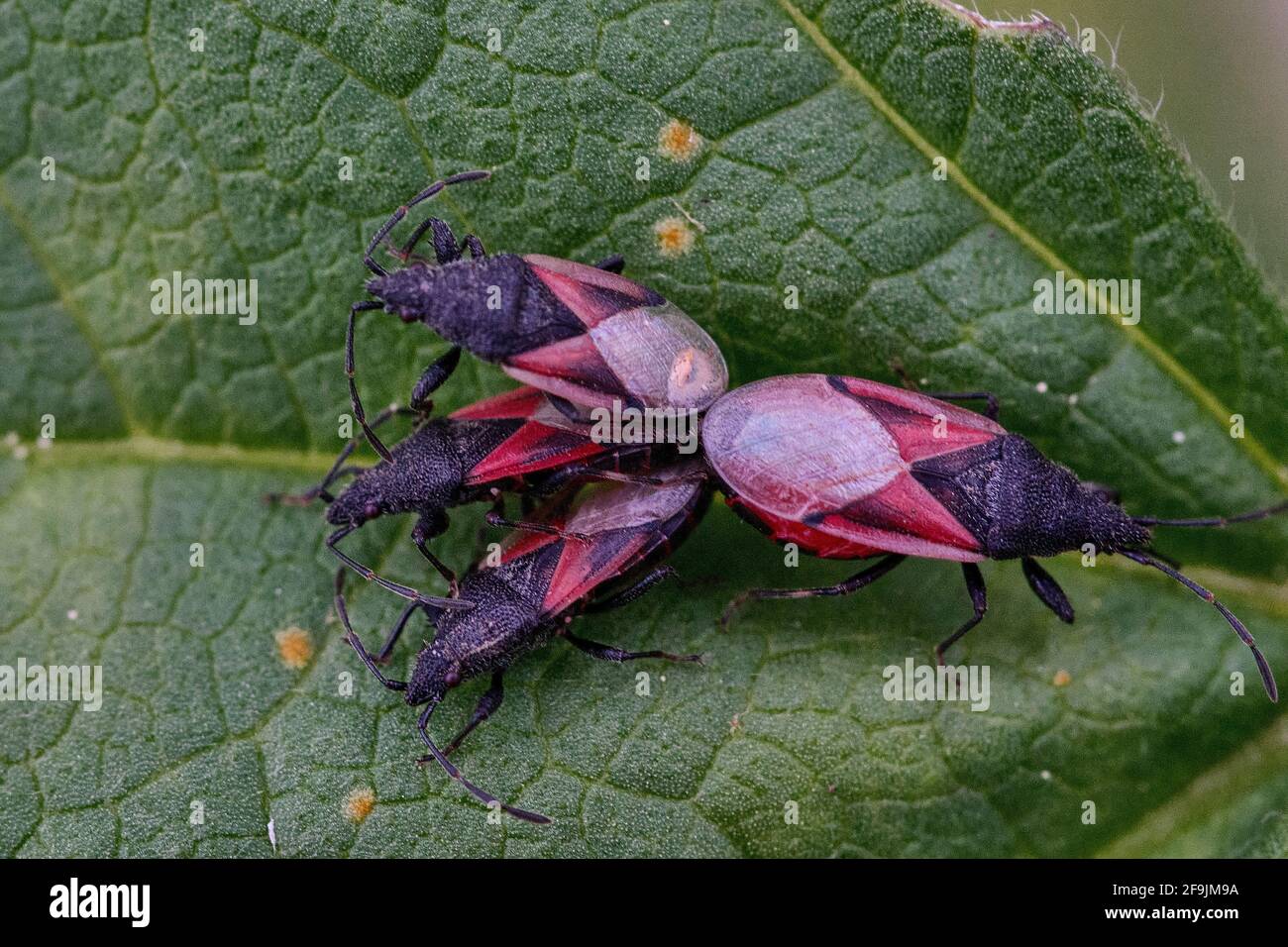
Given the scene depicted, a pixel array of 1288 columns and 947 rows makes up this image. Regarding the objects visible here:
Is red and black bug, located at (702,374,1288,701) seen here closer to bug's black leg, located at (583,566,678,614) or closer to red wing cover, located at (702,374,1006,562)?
red wing cover, located at (702,374,1006,562)

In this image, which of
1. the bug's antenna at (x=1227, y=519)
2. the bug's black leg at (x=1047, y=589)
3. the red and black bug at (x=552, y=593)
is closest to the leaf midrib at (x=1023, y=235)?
the bug's antenna at (x=1227, y=519)

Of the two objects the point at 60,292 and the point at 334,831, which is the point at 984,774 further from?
the point at 60,292

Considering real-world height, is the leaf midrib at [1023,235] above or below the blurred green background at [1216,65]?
below

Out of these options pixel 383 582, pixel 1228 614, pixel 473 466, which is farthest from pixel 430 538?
pixel 1228 614

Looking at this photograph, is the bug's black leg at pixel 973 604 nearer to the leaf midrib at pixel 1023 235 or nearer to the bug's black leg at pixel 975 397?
the bug's black leg at pixel 975 397

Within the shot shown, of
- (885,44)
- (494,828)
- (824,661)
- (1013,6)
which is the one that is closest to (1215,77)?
(1013,6)

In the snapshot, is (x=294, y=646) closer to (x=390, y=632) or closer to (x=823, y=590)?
(x=390, y=632)
